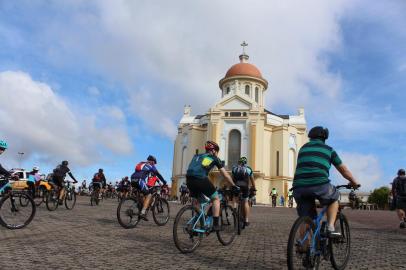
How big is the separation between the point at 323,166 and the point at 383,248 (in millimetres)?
3677

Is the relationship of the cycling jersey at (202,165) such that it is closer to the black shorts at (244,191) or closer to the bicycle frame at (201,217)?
the bicycle frame at (201,217)

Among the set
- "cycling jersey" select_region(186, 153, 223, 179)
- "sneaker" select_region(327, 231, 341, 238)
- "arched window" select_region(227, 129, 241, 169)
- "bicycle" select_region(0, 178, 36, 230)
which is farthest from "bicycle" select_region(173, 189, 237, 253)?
"arched window" select_region(227, 129, 241, 169)

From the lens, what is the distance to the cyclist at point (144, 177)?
29.6ft

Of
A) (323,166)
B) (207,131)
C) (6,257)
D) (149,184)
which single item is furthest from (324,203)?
(207,131)

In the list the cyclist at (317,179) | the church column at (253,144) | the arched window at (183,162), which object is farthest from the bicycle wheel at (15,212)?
the arched window at (183,162)

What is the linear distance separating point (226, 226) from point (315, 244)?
8.51 feet

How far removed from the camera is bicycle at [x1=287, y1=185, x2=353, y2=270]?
13.8 ft

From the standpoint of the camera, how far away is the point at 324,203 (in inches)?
190

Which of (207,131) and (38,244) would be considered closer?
(38,244)

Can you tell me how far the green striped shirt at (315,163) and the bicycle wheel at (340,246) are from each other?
0.71 meters

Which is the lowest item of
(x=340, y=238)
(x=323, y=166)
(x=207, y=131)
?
(x=340, y=238)

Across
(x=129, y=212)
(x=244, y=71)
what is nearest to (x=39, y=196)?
(x=129, y=212)

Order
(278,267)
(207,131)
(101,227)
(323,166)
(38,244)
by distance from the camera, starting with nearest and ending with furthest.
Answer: (323,166), (278,267), (38,244), (101,227), (207,131)

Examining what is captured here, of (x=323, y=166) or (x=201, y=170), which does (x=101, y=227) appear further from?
(x=323, y=166)
